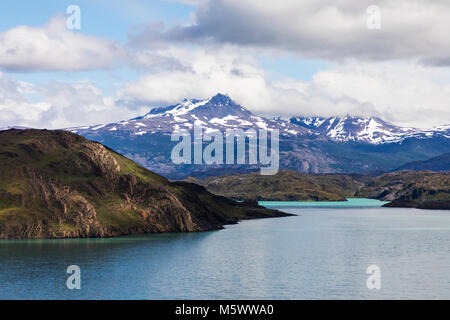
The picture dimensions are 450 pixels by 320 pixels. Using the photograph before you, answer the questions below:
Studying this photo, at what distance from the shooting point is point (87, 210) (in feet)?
655

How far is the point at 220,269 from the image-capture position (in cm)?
13425

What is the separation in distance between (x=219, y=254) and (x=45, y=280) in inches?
2206

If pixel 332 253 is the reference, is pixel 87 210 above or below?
above

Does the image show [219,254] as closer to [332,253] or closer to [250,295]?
[332,253]

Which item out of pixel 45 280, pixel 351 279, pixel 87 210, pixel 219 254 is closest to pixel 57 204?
pixel 87 210

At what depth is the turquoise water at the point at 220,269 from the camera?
106 m

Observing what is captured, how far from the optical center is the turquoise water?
10556 cm
